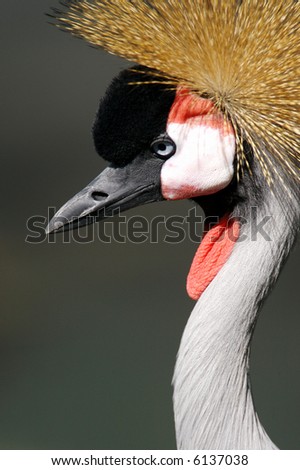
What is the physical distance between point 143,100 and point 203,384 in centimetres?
54

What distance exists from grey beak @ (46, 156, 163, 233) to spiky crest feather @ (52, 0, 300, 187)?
19 cm

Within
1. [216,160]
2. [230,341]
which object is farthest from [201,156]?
[230,341]

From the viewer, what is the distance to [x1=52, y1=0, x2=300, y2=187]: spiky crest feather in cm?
151

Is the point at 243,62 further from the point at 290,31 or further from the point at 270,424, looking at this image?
the point at 270,424

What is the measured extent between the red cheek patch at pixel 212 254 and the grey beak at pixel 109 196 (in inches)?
5.0

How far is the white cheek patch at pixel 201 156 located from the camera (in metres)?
1.52

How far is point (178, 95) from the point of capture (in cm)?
154

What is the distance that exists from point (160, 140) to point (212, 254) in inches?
9.7

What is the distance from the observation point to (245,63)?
1.51 metres

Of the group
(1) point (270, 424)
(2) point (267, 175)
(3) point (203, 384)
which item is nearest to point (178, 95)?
(2) point (267, 175)

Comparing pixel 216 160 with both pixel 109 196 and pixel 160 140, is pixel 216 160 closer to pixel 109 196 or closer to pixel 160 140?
pixel 160 140

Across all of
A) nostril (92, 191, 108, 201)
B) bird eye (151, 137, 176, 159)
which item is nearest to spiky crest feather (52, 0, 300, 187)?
bird eye (151, 137, 176, 159)
